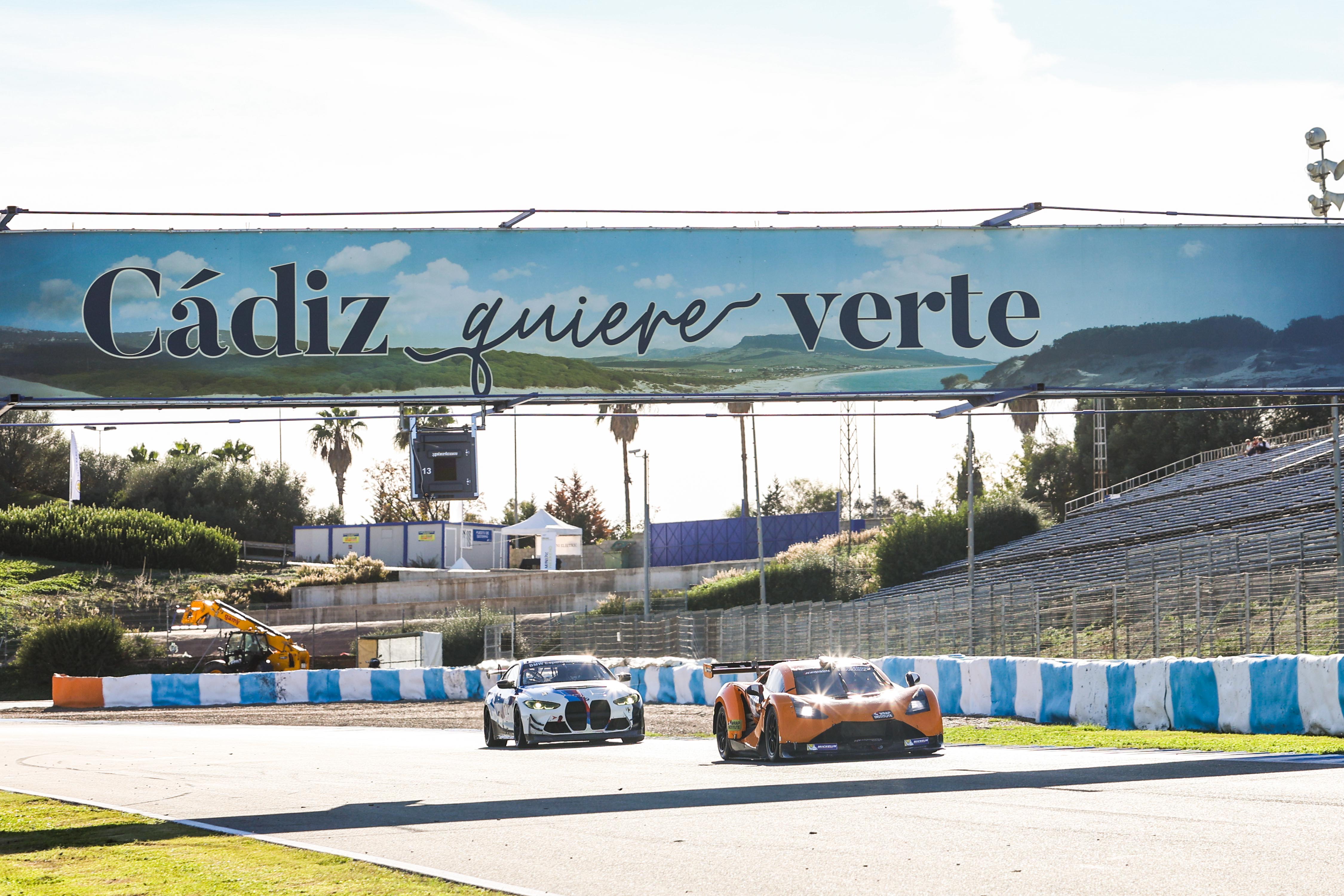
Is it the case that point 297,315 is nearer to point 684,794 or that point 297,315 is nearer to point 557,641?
point 684,794

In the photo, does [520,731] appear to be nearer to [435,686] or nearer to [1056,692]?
[1056,692]

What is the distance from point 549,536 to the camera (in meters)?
78.1

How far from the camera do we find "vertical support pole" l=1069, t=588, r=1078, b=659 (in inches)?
1110

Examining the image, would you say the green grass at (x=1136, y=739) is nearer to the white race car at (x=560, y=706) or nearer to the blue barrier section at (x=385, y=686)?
the white race car at (x=560, y=706)

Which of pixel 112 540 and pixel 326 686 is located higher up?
pixel 112 540

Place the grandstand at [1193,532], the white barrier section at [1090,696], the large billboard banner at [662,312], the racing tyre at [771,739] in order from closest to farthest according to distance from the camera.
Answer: the large billboard banner at [662,312], the racing tyre at [771,739], the white barrier section at [1090,696], the grandstand at [1193,532]

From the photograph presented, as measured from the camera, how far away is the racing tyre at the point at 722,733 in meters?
17.8

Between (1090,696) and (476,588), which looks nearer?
(1090,696)

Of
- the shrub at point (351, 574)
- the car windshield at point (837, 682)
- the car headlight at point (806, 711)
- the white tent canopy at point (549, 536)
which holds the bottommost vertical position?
the car headlight at point (806, 711)

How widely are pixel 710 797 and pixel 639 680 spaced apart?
24.5 meters

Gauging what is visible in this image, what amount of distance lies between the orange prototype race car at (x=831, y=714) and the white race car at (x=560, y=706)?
12.7 ft

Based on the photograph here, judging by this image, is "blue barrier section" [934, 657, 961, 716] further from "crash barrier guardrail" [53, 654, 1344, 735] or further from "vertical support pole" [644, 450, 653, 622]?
"vertical support pole" [644, 450, 653, 622]

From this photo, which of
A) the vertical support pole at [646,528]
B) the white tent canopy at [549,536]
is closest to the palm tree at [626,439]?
the white tent canopy at [549,536]

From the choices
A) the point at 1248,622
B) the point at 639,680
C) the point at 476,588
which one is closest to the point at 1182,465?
the point at 476,588
